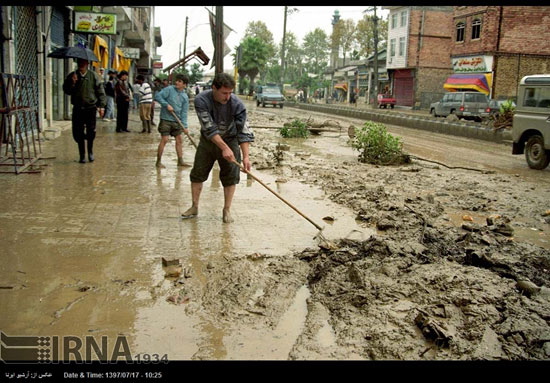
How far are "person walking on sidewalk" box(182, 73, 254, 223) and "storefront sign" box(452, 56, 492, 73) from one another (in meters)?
33.7

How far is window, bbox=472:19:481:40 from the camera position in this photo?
37.2 m

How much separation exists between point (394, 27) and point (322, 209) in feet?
160

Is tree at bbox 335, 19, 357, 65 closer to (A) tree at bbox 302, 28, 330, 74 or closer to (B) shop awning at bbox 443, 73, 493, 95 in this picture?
(A) tree at bbox 302, 28, 330, 74

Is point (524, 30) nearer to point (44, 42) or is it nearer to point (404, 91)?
point (404, 91)

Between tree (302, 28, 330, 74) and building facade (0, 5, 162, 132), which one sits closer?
building facade (0, 5, 162, 132)

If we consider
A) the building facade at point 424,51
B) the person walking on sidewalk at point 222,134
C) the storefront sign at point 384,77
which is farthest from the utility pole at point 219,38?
the storefront sign at point 384,77

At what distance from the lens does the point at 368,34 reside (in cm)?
7269

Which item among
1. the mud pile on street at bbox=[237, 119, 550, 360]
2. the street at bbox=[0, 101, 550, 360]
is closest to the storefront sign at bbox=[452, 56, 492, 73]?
the street at bbox=[0, 101, 550, 360]

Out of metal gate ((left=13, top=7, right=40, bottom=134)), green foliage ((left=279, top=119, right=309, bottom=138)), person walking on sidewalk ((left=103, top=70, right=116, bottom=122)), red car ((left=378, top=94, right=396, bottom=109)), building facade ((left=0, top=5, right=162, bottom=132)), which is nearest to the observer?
building facade ((left=0, top=5, right=162, bottom=132))

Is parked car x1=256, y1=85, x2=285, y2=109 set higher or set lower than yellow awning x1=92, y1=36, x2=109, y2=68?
lower

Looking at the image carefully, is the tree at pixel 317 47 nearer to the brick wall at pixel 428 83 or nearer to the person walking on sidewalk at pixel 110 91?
the brick wall at pixel 428 83

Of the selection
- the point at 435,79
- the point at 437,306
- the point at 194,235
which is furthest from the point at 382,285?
the point at 435,79

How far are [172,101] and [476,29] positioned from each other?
110 feet
